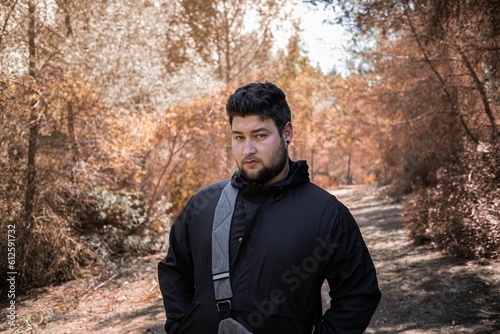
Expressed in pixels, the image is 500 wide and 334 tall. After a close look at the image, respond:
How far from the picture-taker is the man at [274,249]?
2.05 metres

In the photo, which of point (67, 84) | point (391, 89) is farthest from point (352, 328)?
point (391, 89)

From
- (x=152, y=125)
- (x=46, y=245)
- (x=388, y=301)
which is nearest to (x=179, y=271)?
(x=388, y=301)

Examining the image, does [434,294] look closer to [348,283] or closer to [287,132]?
[348,283]

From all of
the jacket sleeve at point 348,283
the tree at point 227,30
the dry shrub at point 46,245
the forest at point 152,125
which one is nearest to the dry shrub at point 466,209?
the forest at point 152,125

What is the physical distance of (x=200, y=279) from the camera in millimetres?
2197

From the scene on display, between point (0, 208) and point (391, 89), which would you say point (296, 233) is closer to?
point (0, 208)

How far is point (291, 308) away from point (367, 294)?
0.37m

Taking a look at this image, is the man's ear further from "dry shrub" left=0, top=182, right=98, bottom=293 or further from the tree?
the tree

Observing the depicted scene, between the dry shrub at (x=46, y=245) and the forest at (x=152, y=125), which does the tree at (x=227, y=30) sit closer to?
the forest at (x=152, y=125)

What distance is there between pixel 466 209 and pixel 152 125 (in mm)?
6384

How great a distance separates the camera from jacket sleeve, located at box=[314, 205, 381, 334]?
2086 millimetres

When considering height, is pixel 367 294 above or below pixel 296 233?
below

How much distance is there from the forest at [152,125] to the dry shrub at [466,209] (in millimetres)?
24

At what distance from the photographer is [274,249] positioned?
209 cm
